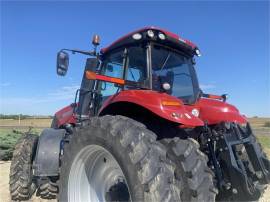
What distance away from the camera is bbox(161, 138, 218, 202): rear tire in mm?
3443

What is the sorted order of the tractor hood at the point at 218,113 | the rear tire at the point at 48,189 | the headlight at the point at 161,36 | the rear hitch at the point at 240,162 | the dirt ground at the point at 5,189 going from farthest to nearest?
the dirt ground at the point at 5,189 → the rear tire at the point at 48,189 → the headlight at the point at 161,36 → the tractor hood at the point at 218,113 → the rear hitch at the point at 240,162

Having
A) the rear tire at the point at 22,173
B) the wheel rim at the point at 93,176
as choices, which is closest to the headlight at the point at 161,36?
the wheel rim at the point at 93,176

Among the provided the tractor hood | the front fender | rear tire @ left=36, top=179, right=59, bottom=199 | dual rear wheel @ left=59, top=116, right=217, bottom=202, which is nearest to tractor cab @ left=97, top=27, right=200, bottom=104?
the tractor hood

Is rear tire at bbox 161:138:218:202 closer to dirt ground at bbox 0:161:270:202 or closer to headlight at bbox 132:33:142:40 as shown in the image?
headlight at bbox 132:33:142:40

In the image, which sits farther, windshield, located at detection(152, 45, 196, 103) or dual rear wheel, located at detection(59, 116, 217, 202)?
windshield, located at detection(152, 45, 196, 103)

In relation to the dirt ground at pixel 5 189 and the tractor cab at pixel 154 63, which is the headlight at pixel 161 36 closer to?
the tractor cab at pixel 154 63

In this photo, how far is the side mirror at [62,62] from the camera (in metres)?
5.50

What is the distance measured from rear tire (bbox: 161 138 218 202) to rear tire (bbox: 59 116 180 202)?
13 cm

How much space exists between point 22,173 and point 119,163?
10.2 ft

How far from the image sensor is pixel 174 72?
5098 mm

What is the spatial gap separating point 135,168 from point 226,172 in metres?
1.29

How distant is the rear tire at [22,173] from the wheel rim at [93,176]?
200cm

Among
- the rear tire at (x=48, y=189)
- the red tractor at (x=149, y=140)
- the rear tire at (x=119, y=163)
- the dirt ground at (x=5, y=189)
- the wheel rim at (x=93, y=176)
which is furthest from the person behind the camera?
the dirt ground at (x=5, y=189)

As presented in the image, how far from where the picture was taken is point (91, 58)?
552 centimetres
